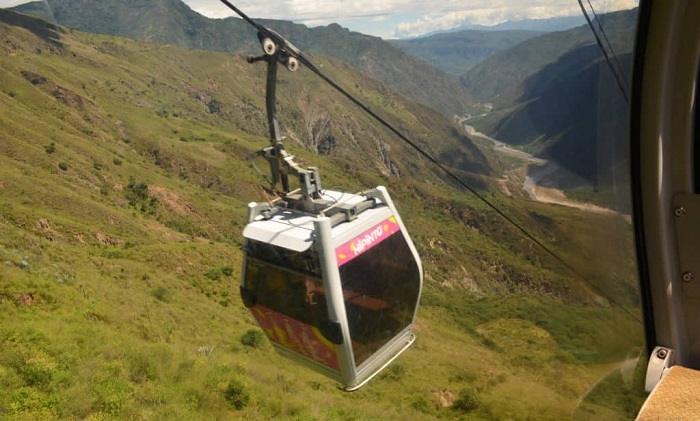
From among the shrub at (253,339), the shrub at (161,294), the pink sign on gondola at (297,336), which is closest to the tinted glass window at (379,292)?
the pink sign on gondola at (297,336)

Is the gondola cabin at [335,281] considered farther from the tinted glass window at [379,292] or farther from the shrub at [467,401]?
the shrub at [467,401]

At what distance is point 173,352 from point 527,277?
50958 mm

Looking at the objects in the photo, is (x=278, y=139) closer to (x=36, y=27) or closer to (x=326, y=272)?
(x=326, y=272)

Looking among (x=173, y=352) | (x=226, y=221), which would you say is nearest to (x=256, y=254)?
(x=173, y=352)

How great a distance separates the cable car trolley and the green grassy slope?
1916mm

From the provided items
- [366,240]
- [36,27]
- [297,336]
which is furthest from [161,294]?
[36,27]

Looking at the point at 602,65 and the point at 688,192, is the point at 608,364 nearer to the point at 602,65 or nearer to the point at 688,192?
the point at 688,192

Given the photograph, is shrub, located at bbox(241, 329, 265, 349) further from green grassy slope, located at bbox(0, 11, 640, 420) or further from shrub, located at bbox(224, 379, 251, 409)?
shrub, located at bbox(224, 379, 251, 409)

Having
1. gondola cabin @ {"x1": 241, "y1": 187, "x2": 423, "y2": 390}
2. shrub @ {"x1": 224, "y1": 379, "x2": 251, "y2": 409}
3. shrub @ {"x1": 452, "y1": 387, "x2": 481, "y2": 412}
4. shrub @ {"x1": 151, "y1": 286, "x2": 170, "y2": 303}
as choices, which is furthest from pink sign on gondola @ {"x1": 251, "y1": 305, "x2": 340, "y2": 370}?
shrub @ {"x1": 151, "y1": 286, "x2": 170, "y2": 303}

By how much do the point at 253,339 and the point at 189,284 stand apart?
24.8 ft

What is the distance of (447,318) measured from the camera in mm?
37844

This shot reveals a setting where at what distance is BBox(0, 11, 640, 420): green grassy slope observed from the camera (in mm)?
8695

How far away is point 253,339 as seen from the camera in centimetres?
2014

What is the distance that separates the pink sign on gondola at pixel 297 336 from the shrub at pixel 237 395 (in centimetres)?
684
